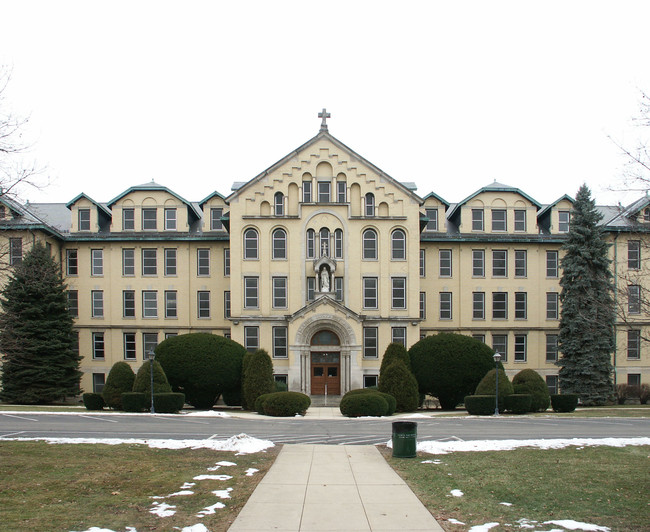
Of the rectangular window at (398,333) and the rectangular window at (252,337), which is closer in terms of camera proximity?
the rectangular window at (252,337)

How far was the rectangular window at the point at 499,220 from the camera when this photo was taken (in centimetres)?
4956

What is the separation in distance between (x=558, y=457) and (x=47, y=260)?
3323 centimetres

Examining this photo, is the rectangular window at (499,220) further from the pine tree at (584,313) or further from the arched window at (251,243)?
the arched window at (251,243)

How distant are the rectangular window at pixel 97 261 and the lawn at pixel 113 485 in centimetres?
3060

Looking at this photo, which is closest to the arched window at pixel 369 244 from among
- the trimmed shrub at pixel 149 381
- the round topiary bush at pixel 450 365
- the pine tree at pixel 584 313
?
the round topiary bush at pixel 450 365

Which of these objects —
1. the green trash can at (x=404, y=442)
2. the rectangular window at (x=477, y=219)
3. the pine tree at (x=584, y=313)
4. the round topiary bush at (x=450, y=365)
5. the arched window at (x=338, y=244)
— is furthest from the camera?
the rectangular window at (x=477, y=219)

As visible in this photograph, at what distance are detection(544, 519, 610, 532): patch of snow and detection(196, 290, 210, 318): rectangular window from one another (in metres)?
40.4

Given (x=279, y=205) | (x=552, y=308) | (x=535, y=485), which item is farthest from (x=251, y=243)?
(x=535, y=485)

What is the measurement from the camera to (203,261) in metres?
49.2

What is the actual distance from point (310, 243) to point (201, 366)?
12.8 metres

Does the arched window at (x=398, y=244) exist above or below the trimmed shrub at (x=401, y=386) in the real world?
above

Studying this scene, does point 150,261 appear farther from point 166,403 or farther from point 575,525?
point 575,525

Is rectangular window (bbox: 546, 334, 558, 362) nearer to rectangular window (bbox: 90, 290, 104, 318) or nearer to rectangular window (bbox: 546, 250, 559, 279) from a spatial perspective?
rectangular window (bbox: 546, 250, 559, 279)

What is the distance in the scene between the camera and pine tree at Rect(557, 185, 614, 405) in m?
42.2
